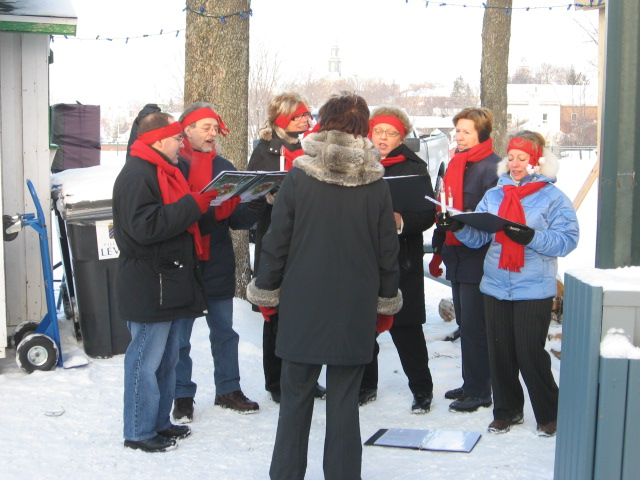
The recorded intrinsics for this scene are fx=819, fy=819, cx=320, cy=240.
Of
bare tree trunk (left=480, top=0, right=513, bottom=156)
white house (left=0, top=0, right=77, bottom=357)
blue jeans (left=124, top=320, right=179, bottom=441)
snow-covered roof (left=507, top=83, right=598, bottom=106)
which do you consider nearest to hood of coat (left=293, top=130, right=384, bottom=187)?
blue jeans (left=124, top=320, right=179, bottom=441)

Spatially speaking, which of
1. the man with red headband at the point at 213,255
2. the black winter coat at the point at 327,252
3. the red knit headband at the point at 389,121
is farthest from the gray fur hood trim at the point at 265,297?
the red knit headband at the point at 389,121

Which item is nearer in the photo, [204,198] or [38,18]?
[204,198]

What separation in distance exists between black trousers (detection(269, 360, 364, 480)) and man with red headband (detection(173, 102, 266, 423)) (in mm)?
1270

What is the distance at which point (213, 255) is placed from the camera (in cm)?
492

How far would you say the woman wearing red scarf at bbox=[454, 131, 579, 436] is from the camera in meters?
4.43

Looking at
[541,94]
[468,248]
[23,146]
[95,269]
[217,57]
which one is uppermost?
[541,94]

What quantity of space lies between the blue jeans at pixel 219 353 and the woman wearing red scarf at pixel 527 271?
5.09 ft

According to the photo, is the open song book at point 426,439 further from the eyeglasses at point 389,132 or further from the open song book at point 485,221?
the eyeglasses at point 389,132

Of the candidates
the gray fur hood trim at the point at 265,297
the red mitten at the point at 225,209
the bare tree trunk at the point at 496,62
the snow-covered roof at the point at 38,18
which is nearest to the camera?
the gray fur hood trim at the point at 265,297

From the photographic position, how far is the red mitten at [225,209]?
15.6 feet

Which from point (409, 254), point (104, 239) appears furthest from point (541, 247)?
→ point (104, 239)

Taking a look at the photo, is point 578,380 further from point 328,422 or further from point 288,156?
point 288,156

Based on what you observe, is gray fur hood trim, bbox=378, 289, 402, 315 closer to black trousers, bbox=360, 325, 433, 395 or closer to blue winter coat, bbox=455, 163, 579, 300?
blue winter coat, bbox=455, 163, 579, 300

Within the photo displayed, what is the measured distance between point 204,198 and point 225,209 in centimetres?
51
